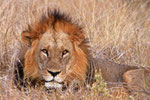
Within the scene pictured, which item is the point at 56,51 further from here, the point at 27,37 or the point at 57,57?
the point at 27,37

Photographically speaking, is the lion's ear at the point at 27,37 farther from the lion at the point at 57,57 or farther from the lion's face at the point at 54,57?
the lion's face at the point at 54,57

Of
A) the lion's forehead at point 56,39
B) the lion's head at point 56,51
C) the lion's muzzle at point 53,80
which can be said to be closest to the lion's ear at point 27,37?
the lion's head at point 56,51

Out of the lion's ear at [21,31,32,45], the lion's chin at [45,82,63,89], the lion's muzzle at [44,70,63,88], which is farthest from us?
the lion's ear at [21,31,32,45]

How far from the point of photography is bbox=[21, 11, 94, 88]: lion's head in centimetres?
431

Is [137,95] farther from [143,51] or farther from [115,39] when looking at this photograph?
[115,39]

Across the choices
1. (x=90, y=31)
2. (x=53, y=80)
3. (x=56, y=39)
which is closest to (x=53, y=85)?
(x=53, y=80)

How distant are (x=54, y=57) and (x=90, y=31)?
108 inches

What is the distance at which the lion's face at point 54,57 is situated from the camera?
414 centimetres

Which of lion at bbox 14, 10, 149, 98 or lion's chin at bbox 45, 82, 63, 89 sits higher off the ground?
lion at bbox 14, 10, 149, 98

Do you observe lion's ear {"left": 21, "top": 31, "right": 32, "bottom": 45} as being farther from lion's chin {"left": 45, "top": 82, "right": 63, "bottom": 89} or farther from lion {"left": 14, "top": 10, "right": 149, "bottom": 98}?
lion's chin {"left": 45, "top": 82, "right": 63, "bottom": 89}

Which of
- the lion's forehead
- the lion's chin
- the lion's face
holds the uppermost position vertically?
the lion's forehead

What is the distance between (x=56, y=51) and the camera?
4344 mm

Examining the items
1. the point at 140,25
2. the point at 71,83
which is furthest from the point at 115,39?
the point at 71,83

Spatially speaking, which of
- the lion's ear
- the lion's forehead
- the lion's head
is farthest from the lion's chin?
the lion's ear
